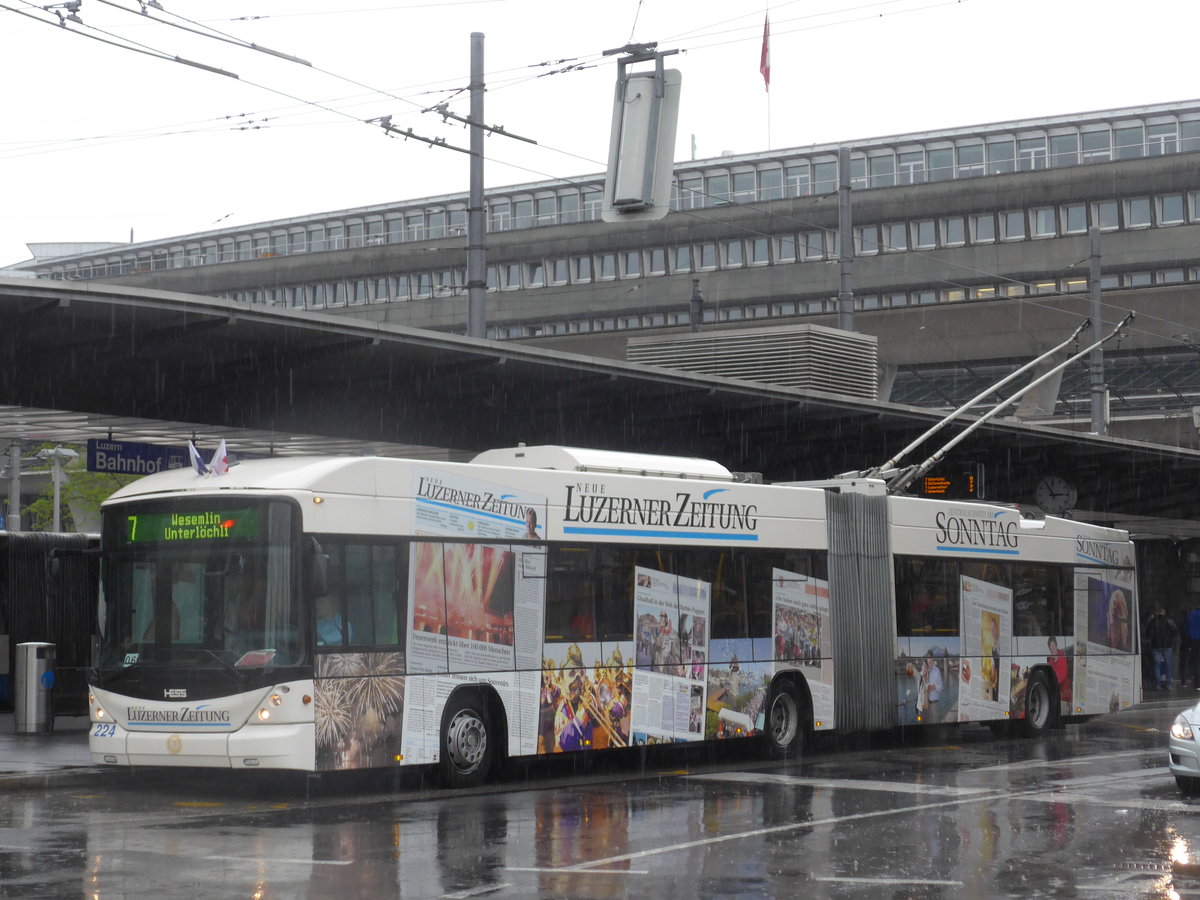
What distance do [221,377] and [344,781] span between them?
619 cm

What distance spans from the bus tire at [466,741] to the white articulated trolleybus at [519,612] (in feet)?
0.07

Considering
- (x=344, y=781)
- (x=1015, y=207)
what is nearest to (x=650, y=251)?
(x=1015, y=207)

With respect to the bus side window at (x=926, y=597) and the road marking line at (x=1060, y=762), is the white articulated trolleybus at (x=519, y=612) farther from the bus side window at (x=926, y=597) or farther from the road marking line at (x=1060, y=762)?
the road marking line at (x=1060, y=762)

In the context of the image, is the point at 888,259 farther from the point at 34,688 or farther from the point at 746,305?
the point at 34,688

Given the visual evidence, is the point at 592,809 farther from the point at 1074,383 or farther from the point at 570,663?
the point at 1074,383

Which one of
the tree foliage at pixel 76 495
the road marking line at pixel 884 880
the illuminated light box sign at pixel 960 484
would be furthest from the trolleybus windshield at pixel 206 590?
the tree foliage at pixel 76 495

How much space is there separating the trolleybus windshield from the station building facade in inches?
1512

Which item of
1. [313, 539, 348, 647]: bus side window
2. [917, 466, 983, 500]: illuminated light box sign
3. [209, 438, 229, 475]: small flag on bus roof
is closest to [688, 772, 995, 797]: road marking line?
[313, 539, 348, 647]: bus side window

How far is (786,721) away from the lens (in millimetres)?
18078

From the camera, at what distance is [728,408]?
2405 centimetres

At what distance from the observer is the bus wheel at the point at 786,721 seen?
58.2 feet

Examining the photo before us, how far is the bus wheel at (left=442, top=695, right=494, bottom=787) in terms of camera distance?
14250mm

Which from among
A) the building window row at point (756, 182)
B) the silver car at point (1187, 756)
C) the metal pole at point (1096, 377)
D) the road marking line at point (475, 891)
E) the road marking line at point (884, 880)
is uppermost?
the building window row at point (756, 182)

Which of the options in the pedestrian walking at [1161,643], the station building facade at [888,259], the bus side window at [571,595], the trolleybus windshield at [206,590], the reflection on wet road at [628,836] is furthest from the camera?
the station building facade at [888,259]
